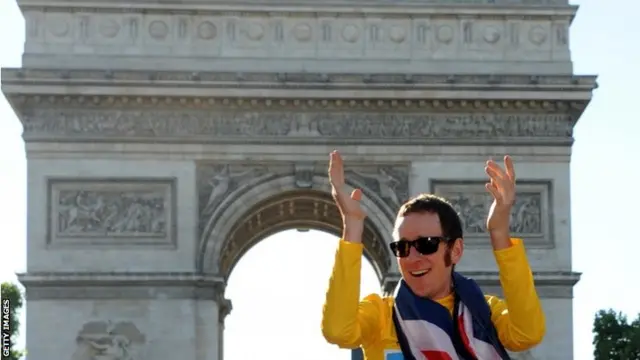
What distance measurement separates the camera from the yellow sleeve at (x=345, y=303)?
4.64 metres

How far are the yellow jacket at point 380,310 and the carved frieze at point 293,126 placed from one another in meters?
24.8

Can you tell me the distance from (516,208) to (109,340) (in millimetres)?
7575

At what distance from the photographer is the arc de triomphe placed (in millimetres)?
29016

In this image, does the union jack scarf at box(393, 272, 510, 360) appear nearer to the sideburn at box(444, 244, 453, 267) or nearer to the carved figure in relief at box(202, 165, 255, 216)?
the sideburn at box(444, 244, 453, 267)

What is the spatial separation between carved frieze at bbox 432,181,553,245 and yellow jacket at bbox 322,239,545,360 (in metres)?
24.9

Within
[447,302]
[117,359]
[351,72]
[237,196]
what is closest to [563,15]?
[351,72]

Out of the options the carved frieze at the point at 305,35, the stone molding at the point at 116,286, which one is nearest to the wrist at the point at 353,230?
the stone molding at the point at 116,286

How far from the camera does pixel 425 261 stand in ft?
15.6

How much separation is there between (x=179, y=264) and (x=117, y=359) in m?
2.07

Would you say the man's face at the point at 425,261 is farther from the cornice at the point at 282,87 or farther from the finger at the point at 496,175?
the cornice at the point at 282,87

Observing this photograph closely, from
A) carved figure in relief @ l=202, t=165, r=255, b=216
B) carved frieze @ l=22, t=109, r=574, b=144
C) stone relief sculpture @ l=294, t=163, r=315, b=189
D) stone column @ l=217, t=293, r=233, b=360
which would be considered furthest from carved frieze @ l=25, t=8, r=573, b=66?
stone column @ l=217, t=293, r=233, b=360

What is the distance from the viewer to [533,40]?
30.0m

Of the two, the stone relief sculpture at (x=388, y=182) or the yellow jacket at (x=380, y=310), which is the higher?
the stone relief sculpture at (x=388, y=182)

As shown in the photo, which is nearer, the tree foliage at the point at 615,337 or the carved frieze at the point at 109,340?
the carved frieze at the point at 109,340
